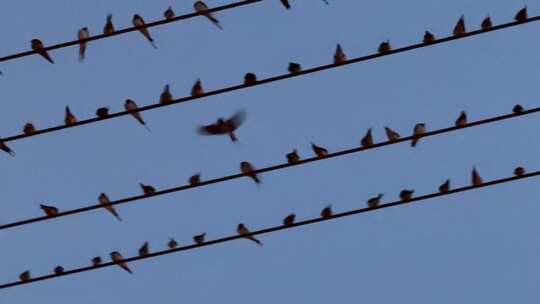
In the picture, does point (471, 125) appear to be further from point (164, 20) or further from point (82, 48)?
point (82, 48)

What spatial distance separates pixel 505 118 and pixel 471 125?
0.83 feet

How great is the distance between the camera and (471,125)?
38.6 ft

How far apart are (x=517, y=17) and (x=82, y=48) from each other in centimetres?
361

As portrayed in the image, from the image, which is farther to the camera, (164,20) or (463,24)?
(463,24)

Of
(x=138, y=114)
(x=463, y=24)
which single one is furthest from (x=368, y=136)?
(x=138, y=114)

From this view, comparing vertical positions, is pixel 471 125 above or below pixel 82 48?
below

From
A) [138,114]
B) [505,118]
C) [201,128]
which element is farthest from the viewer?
[201,128]

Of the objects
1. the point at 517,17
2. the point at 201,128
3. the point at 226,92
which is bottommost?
the point at 226,92

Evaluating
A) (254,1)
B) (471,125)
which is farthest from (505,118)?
(254,1)

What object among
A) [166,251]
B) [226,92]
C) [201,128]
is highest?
[201,128]

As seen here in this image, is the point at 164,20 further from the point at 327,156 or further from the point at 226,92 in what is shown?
the point at 327,156

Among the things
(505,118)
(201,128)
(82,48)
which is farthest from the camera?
(201,128)

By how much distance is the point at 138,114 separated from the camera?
12.8 meters

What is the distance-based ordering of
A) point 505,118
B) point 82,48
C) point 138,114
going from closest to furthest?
1. point 505,118
2. point 138,114
3. point 82,48
